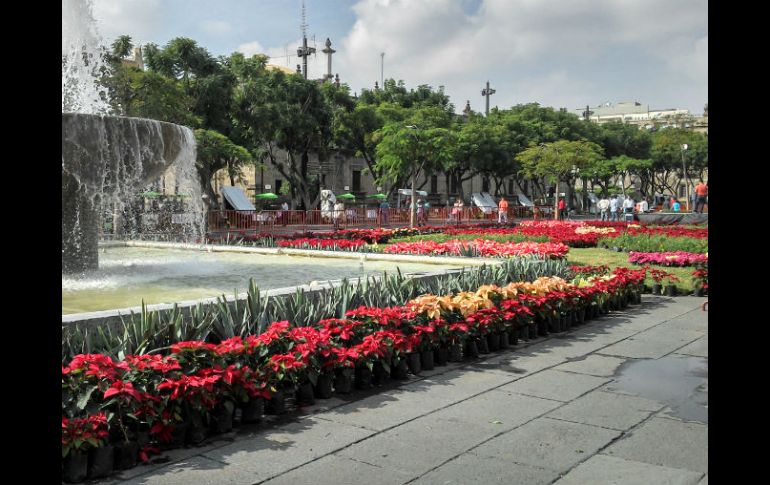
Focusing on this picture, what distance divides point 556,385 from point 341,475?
251 centimetres

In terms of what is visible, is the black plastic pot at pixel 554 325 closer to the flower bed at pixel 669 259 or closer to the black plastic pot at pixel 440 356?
the black plastic pot at pixel 440 356

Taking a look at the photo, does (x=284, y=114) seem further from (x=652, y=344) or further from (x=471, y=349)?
(x=471, y=349)

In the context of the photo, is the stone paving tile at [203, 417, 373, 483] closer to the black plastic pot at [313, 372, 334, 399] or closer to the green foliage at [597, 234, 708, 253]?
the black plastic pot at [313, 372, 334, 399]

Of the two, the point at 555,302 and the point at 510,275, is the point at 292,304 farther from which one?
the point at 510,275

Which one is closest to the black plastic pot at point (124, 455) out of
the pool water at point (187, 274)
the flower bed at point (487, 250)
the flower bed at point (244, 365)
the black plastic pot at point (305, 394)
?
the flower bed at point (244, 365)

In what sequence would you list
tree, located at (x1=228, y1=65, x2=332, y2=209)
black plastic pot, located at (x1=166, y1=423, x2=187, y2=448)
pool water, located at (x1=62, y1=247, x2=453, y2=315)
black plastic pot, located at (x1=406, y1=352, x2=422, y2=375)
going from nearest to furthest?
1. black plastic pot, located at (x1=166, y1=423, x2=187, y2=448)
2. black plastic pot, located at (x1=406, y1=352, x2=422, y2=375)
3. pool water, located at (x1=62, y1=247, x2=453, y2=315)
4. tree, located at (x1=228, y1=65, x2=332, y2=209)

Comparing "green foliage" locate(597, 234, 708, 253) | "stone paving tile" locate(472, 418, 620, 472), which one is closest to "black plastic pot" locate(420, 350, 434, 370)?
"stone paving tile" locate(472, 418, 620, 472)

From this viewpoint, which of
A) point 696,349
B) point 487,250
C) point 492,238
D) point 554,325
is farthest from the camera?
point 492,238

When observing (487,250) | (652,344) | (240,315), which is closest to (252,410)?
(240,315)

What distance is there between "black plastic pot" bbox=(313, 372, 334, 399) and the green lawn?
7.93 metres

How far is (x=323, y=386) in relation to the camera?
5.21 metres

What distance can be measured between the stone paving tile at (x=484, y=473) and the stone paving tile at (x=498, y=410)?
0.58m

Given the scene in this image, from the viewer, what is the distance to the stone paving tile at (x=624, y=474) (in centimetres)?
369

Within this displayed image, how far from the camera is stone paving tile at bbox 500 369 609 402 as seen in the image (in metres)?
5.42
